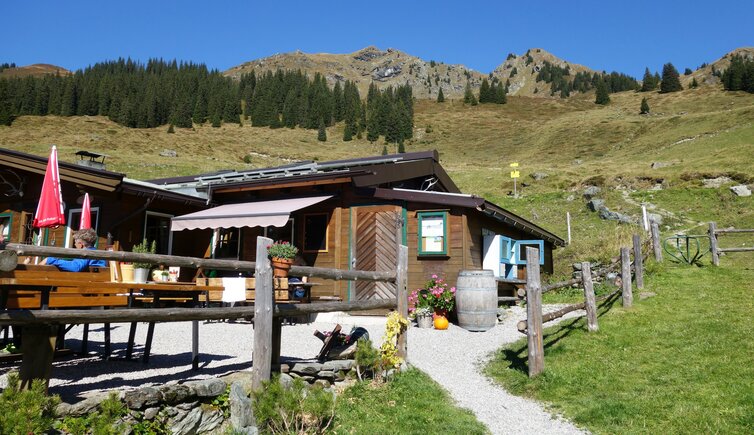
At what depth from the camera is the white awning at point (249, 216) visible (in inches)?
472

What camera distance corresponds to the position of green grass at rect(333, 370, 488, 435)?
5.10 m

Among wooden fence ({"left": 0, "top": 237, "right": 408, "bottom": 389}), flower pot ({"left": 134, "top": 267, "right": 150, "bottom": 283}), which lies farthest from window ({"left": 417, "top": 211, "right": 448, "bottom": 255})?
flower pot ({"left": 134, "top": 267, "right": 150, "bottom": 283})

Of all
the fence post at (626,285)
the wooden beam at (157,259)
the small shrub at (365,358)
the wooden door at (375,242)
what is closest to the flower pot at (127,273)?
the wooden beam at (157,259)

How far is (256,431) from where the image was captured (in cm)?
458

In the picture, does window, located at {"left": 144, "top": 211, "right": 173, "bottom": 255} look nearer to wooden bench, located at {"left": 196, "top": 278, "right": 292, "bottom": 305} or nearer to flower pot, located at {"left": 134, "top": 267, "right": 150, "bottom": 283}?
wooden bench, located at {"left": 196, "top": 278, "right": 292, "bottom": 305}

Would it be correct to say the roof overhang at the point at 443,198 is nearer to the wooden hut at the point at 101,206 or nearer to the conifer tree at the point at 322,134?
the wooden hut at the point at 101,206

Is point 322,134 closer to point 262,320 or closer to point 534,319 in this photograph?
point 534,319

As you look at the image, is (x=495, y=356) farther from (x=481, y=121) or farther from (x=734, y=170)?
(x=481, y=121)

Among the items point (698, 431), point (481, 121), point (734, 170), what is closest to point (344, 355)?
point (698, 431)

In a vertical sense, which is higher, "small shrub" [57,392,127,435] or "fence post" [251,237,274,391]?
"fence post" [251,237,274,391]

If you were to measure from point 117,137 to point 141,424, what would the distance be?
69.5m

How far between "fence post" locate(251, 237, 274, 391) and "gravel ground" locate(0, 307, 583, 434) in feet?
3.29

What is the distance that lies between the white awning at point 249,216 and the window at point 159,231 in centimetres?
142

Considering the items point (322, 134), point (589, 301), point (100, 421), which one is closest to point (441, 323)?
point (589, 301)
